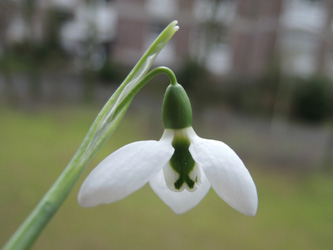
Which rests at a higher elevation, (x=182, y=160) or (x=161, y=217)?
(x=182, y=160)

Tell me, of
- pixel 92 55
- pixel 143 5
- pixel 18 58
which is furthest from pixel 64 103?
pixel 143 5

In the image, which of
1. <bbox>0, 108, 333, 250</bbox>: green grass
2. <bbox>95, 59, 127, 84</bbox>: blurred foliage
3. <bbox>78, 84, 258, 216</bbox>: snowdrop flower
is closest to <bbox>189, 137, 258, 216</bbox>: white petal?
<bbox>78, 84, 258, 216</bbox>: snowdrop flower

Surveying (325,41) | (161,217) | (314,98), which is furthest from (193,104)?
(161,217)

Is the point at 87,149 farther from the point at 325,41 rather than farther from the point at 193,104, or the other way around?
the point at 325,41

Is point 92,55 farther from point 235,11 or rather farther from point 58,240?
point 58,240

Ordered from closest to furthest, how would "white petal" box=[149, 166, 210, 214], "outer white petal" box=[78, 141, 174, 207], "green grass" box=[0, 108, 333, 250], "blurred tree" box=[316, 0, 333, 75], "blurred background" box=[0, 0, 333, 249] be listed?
1. "outer white petal" box=[78, 141, 174, 207]
2. "white petal" box=[149, 166, 210, 214]
3. "green grass" box=[0, 108, 333, 250]
4. "blurred background" box=[0, 0, 333, 249]
5. "blurred tree" box=[316, 0, 333, 75]

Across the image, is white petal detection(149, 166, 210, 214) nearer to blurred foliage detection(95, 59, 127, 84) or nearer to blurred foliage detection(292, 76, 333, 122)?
blurred foliage detection(292, 76, 333, 122)
